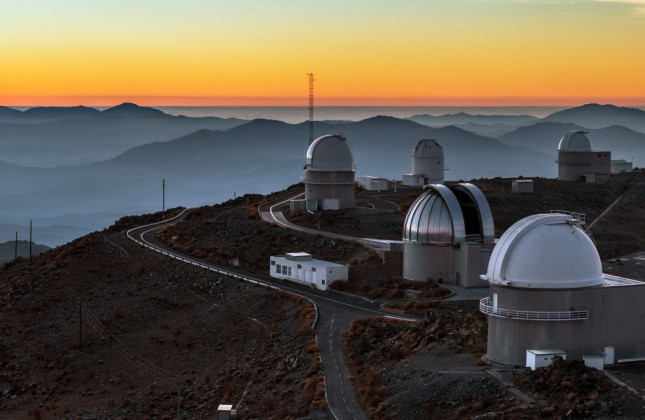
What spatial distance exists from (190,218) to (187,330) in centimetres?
2438

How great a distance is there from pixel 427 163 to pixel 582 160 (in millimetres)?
14519

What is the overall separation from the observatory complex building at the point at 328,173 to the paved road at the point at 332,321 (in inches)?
454

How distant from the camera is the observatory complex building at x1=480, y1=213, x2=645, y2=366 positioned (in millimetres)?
28016

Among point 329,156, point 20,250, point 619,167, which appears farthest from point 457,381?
point 20,250

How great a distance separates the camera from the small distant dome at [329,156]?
62.6 m

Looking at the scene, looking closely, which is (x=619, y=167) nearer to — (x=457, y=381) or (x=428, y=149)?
(x=428, y=149)

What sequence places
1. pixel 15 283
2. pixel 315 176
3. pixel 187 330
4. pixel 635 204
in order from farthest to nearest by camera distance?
pixel 635 204, pixel 315 176, pixel 15 283, pixel 187 330

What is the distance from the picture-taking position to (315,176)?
6262 cm

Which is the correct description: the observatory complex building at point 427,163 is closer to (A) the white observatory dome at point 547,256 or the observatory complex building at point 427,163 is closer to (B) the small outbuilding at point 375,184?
(B) the small outbuilding at point 375,184

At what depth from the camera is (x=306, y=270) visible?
4647 centimetres

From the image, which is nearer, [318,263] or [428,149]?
[318,263]

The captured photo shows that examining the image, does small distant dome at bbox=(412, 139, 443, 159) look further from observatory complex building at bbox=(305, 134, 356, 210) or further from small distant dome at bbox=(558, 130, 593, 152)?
observatory complex building at bbox=(305, 134, 356, 210)

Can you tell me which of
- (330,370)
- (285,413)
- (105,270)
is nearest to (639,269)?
(330,370)

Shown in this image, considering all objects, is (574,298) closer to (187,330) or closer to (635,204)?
(187,330)
